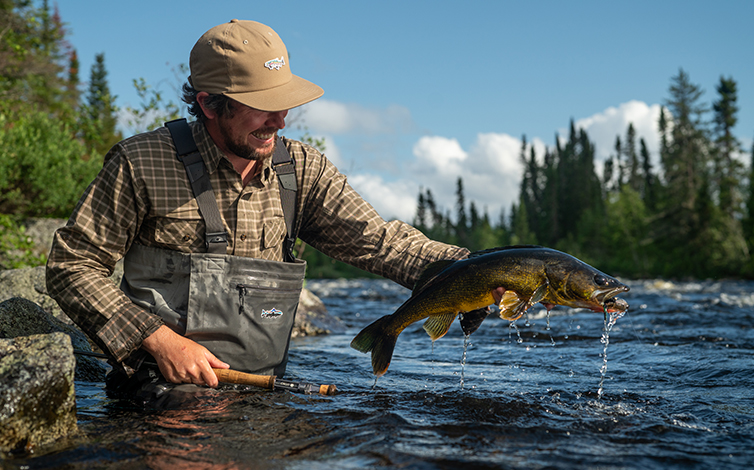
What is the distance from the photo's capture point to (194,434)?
2930 millimetres

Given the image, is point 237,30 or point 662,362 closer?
point 237,30

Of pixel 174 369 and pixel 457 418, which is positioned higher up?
pixel 174 369

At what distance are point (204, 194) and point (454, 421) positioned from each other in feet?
6.38

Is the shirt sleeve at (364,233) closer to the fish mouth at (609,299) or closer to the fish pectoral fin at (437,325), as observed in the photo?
the fish pectoral fin at (437,325)

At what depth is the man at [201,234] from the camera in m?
3.28

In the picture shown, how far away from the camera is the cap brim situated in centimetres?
327

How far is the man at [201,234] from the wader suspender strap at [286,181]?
0.01 m

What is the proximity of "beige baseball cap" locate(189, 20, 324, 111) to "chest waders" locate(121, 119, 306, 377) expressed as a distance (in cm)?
41

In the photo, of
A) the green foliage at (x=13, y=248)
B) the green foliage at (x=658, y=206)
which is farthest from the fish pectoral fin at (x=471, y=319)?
the green foliage at (x=658, y=206)

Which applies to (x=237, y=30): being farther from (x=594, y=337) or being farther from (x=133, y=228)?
(x=594, y=337)

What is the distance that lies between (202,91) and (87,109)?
10.3 meters

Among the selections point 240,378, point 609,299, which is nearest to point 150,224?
point 240,378

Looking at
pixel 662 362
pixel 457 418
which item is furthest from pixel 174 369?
pixel 662 362

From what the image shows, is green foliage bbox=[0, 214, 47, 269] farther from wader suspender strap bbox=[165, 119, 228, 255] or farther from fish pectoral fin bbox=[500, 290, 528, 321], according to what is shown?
fish pectoral fin bbox=[500, 290, 528, 321]
